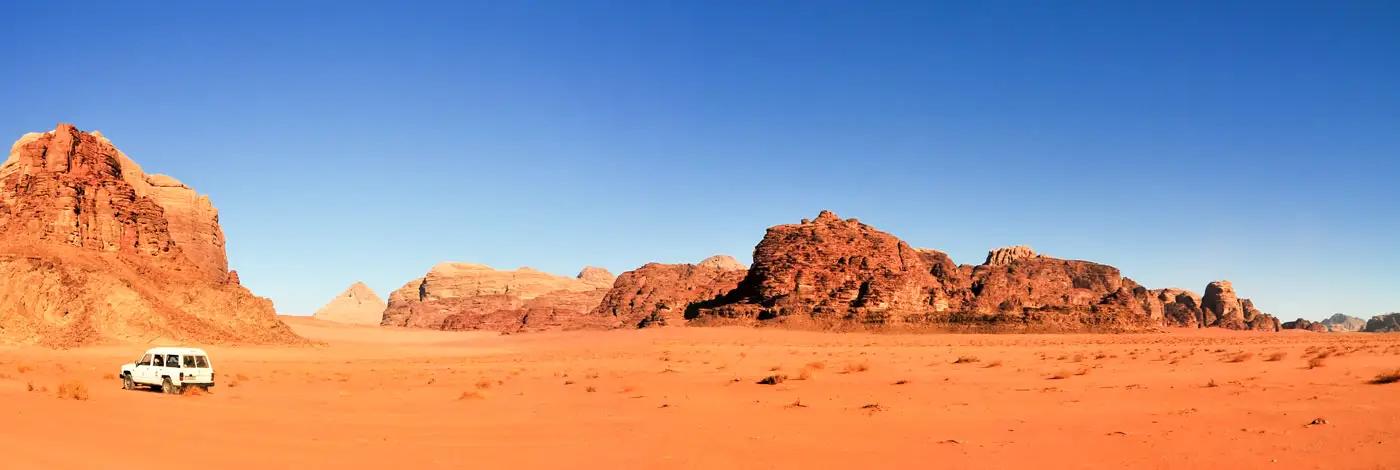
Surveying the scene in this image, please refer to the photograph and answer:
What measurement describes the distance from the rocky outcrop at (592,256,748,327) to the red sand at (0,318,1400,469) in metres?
64.9

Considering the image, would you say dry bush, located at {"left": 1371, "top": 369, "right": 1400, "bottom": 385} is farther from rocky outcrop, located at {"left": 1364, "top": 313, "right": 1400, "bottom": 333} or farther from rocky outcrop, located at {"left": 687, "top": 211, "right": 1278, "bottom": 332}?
rocky outcrop, located at {"left": 1364, "top": 313, "right": 1400, "bottom": 333}

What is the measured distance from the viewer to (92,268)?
1855 inches

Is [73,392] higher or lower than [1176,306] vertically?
lower

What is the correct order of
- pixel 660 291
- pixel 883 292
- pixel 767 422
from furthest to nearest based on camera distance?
pixel 660 291
pixel 883 292
pixel 767 422

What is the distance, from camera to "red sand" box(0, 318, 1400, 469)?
10148 millimetres

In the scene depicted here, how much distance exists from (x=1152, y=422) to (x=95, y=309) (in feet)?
167

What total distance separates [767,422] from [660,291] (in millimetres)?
97577

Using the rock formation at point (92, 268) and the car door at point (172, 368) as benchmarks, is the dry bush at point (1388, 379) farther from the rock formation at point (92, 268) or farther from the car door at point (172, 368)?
the rock formation at point (92, 268)

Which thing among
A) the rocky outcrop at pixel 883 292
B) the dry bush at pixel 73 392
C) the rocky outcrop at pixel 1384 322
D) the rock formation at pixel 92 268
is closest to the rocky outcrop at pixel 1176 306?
the rocky outcrop at pixel 883 292

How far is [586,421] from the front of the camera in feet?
49.1

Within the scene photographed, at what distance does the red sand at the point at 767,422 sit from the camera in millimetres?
10148

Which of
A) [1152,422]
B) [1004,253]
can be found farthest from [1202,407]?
[1004,253]

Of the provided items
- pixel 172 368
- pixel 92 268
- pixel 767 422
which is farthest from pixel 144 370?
pixel 92 268

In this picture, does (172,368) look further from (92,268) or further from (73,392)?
(92,268)
